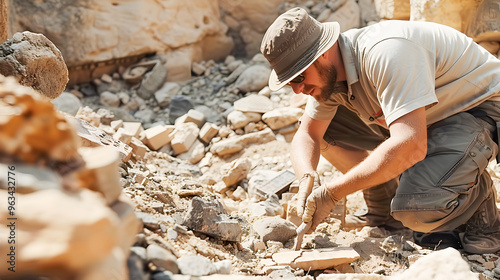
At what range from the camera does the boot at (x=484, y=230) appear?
305 cm

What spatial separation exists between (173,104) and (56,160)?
16.2 feet

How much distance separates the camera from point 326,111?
3451mm

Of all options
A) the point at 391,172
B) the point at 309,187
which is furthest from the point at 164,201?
the point at 391,172

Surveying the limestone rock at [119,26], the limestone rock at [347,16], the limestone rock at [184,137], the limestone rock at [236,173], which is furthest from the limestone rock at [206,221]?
the limestone rock at [347,16]

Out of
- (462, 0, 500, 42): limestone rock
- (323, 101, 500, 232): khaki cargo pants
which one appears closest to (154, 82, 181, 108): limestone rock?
(462, 0, 500, 42): limestone rock

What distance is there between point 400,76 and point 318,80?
0.54m

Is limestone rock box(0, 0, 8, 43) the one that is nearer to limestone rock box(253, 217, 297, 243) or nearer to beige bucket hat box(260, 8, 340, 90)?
beige bucket hat box(260, 8, 340, 90)

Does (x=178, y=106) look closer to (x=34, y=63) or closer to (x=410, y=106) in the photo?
(x=34, y=63)

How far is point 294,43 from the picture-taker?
2.86m

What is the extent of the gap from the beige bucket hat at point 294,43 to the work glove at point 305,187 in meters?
0.64

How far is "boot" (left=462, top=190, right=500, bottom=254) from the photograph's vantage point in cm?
305

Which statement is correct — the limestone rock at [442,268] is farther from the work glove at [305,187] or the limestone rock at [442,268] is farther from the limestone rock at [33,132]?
the limestone rock at [33,132]

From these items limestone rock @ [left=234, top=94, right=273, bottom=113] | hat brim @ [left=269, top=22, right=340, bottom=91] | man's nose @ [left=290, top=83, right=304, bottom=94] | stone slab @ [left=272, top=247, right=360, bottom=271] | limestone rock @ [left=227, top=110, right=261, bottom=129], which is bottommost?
limestone rock @ [left=227, top=110, right=261, bottom=129]

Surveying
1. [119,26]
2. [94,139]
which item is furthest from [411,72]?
[119,26]
